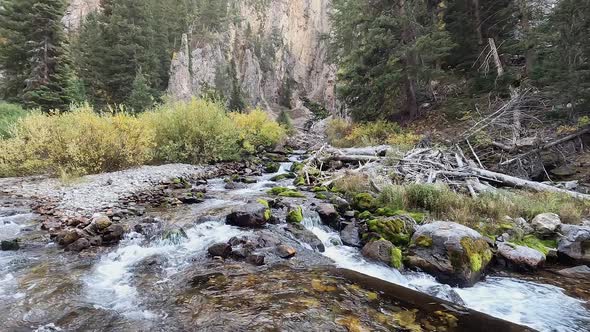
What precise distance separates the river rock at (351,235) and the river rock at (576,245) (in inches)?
151

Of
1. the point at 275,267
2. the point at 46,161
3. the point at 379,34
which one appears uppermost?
the point at 379,34

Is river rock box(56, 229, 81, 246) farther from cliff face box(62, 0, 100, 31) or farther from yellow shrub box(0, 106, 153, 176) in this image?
cliff face box(62, 0, 100, 31)

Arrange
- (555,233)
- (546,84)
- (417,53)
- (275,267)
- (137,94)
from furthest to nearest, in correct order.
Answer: (137,94) → (417,53) → (546,84) → (555,233) → (275,267)

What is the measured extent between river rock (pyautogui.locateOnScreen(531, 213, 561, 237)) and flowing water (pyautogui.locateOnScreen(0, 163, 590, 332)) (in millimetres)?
2040

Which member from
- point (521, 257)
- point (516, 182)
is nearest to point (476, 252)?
point (521, 257)

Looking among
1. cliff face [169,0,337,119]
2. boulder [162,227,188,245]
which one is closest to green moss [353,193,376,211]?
boulder [162,227,188,245]

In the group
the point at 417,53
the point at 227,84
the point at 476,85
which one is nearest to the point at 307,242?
the point at 417,53

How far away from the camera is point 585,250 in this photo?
6516 mm

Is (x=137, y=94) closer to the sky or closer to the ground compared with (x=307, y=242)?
closer to the sky

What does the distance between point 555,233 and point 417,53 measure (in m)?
12.2

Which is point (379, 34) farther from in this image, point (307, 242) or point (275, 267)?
point (275, 267)

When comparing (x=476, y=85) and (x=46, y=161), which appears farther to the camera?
(x=476, y=85)

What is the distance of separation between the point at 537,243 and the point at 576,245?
617 millimetres

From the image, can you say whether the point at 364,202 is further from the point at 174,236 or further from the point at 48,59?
the point at 48,59
